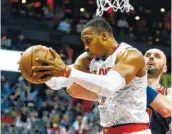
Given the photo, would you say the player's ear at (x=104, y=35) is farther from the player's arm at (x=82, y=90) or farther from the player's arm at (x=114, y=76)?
the player's arm at (x=82, y=90)

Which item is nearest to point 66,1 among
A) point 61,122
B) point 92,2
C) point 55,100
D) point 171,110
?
point 92,2

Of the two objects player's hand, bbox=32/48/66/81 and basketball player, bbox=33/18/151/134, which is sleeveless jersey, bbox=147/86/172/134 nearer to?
basketball player, bbox=33/18/151/134

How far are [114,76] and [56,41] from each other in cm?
1122

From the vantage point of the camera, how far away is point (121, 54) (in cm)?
349

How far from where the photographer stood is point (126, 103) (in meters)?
3.58

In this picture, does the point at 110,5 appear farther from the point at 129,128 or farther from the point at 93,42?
the point at 129,128

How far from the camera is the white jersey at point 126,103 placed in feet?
11.7

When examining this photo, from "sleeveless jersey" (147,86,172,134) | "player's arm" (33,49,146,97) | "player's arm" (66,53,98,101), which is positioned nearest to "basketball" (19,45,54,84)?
"player's arm" (33,49,146,97)

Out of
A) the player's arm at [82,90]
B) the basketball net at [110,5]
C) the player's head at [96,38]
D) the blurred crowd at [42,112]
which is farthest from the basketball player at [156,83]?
the blurred crowd at [42,112]

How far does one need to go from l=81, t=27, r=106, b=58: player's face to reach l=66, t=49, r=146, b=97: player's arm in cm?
17

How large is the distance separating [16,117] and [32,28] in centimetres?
372

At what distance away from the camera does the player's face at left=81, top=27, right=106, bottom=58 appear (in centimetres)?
353

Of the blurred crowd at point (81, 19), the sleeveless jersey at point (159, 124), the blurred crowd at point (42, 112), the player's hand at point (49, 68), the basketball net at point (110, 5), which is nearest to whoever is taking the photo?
the player's hand at point (49, 68)

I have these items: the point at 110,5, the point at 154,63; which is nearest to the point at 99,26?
the point at 110,5
